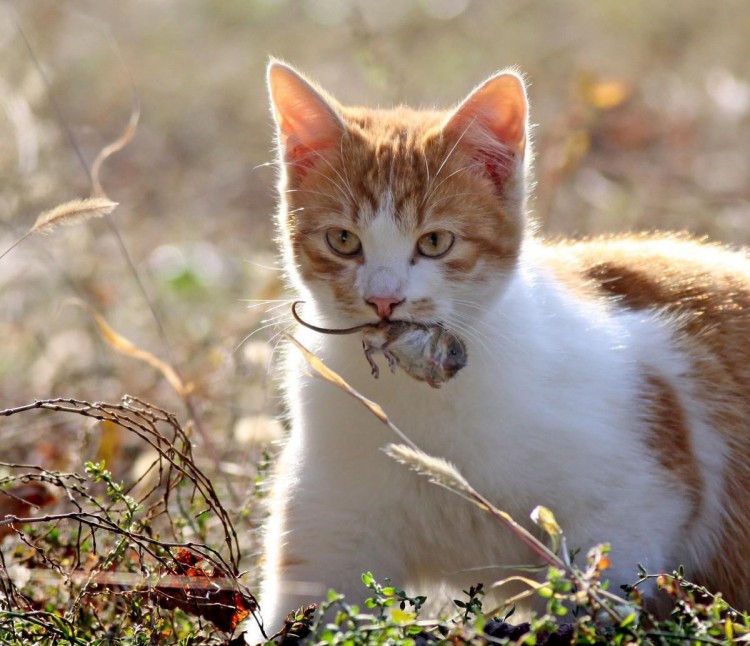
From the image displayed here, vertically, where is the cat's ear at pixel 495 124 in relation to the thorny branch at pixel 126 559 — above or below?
above

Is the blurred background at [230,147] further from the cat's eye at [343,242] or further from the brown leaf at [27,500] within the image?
the cat's eye at [343,242]

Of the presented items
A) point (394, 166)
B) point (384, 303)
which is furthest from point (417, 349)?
point (394, 166)

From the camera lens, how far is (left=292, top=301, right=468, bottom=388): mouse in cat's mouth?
7.30ft

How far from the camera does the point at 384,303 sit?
2.25m

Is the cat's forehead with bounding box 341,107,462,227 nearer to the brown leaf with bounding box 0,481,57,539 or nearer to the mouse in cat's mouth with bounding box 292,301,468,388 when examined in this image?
the mouse in cat's mouth with bounding box 292,301,468,388

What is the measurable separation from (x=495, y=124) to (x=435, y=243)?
1.05 feet

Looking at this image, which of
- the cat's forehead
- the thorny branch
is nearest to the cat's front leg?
the thorny branch

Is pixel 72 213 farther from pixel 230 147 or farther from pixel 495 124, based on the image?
pixel 230 147

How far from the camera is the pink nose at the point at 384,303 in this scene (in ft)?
7.38

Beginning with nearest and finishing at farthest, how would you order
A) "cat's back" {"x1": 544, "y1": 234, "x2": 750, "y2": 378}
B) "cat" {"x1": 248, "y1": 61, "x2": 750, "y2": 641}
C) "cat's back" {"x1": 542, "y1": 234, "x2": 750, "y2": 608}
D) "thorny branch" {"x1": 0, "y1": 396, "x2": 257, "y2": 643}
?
1. "thorny branch" {"x1": 0, "y1": 396, "x2": 257, "y2": 643}
2. "cat" {"x1": 248, "y1": 61, "x2": 750, "y2": 641}
3. "cat's back" {"x1": 542, "y1": 234, "x2": 750, "y2": 608}
4. "cat's back" {"x1": 544, "y1": 234, "x2": 750, "y2": 378}

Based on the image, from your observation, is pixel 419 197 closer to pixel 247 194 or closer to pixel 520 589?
pixel 520 589

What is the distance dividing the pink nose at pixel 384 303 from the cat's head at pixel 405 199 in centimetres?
3

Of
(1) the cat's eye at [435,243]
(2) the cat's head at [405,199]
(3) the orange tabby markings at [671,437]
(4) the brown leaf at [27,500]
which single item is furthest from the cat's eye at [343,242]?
(4) the brown leaf at [27,500]

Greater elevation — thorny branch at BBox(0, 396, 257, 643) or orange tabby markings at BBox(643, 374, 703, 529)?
orange tabby markings at BBox(643, 374, 703, 529)
